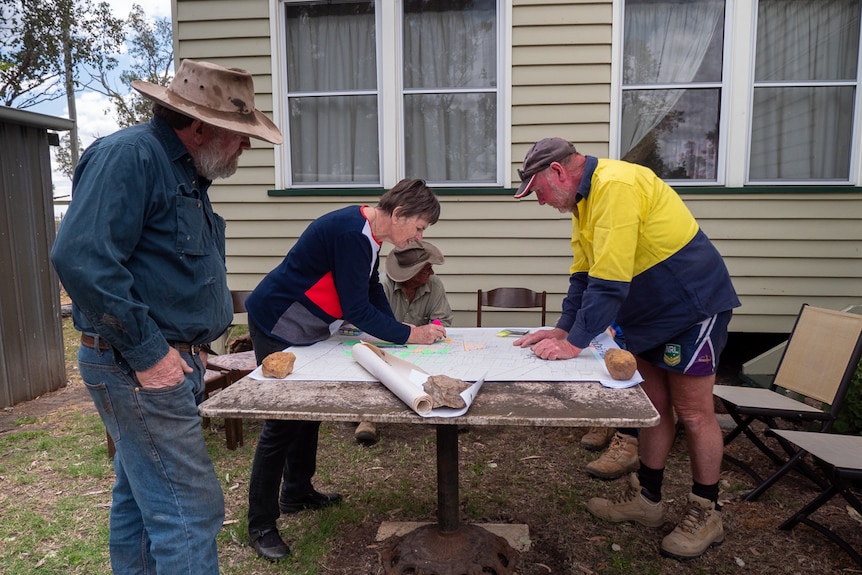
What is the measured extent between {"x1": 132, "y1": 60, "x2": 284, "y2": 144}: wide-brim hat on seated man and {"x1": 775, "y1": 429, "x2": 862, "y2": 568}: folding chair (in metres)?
2.59

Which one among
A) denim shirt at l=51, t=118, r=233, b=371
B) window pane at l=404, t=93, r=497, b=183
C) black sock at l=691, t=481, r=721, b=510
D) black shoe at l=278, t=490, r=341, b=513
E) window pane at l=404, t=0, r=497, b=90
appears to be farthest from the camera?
window pane at l=404, t=93, r=497, b=183

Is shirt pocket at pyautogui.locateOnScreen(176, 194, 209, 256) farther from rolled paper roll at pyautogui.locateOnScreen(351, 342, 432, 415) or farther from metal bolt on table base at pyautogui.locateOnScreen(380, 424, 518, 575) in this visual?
metal bolt on table base at pyautogui.locateOnScreen(380, 424, 518, 575)

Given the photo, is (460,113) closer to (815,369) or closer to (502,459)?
(502,459)

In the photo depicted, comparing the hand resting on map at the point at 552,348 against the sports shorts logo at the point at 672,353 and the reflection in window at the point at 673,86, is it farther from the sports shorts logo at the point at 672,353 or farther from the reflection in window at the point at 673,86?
the reflection in window at the point at 673,86

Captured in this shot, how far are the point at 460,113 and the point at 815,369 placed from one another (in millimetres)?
3262

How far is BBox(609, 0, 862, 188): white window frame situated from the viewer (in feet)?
15.8

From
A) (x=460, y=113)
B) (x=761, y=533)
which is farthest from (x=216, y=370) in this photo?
(x=761, y=533)

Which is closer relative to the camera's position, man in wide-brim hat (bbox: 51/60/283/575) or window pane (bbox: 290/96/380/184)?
man in wide-brim hat (bbox: 51/60/283/575)

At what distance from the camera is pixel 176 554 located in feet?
5.97

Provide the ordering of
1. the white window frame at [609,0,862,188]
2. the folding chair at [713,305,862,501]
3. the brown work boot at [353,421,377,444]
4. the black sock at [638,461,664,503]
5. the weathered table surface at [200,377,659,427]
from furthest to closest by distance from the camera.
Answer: the white window frame at [609,0,862,188], the brown work boot at [353,421,377,444], the folding chair at [713,305,862,501], the black sock at [638,461,664,503], the weathered table surface at [200,377,659,427]

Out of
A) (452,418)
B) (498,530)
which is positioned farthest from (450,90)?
(452,418)

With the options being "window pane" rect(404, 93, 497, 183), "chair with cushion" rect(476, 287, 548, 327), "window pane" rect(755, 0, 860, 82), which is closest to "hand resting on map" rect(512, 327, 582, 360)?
"chair with cushion" rect(476, 287, 548, 327)

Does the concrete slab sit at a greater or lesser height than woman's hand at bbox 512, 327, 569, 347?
lesser

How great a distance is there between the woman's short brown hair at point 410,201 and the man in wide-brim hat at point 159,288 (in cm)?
63
